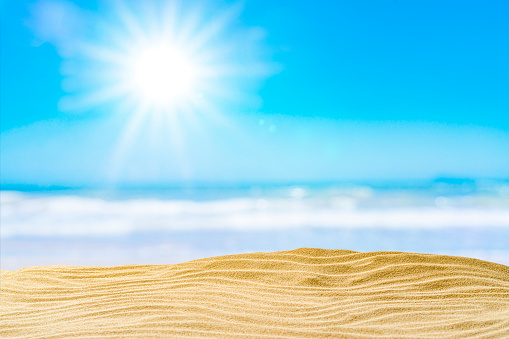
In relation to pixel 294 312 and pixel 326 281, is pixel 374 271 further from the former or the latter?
pixel 294 312

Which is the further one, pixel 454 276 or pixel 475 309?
pixel 454 276

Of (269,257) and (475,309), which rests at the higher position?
(269,257)

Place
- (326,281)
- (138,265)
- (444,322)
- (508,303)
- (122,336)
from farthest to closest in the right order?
1. (138,265)
2. (326,281)
3. (508,303)
4. (444,322)
5. (122,336)

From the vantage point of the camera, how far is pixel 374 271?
3740 millimetres

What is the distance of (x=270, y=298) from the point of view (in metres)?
3.27

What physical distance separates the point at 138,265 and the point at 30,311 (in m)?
1.19

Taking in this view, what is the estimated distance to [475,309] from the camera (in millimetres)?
3059

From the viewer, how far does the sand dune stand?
274cm

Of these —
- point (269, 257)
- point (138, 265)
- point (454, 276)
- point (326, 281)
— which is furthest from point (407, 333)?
point (138, 265)

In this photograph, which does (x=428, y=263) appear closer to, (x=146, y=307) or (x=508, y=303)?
(x=508, y=303)

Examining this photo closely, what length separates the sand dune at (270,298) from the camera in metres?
2.74

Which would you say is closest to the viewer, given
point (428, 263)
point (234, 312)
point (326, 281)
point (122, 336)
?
point (122, 336)

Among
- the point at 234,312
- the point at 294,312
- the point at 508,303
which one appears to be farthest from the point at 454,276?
the point at 234,312

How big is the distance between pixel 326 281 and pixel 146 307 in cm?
146
